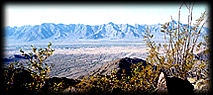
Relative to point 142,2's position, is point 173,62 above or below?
below

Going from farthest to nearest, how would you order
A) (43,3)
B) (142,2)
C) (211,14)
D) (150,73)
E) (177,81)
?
(150,73)
(177,81)
(211,14)
(142,2)
(43,3)

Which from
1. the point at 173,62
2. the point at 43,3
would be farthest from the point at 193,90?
the point at 43,3

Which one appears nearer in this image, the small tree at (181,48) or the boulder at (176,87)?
the boulder at (176,87)

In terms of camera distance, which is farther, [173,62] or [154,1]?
[173,62]

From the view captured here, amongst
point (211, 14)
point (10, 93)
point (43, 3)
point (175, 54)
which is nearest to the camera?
point (43, 3)

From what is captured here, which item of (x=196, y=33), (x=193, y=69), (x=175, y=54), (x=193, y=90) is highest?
(x=196, y=33)

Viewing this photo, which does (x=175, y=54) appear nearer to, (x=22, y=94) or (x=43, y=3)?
(x=43, y=3)

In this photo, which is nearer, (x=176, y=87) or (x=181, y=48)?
(x=176, y=87)

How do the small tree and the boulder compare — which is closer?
the boulder

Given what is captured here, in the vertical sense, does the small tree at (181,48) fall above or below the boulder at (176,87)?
above

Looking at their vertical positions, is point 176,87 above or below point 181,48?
below

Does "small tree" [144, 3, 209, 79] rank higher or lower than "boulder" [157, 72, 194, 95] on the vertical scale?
higher
